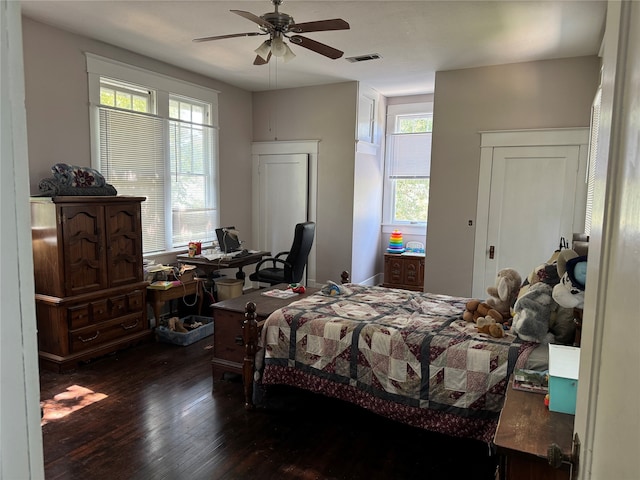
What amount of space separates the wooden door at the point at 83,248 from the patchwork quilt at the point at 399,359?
1.81 metres

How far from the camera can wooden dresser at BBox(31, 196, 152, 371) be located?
3543 mm

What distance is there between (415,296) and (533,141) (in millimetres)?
2457

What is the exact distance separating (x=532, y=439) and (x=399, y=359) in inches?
46.2

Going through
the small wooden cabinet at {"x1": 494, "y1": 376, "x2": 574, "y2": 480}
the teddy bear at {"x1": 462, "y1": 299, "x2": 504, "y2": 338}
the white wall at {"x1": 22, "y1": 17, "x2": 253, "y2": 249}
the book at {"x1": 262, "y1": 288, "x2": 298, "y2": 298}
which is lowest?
the book at {"x1": 262, "y1": 288, "x2": 298, "y2": 298}

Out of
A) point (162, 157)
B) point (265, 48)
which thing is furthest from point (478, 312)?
point (162, 157)

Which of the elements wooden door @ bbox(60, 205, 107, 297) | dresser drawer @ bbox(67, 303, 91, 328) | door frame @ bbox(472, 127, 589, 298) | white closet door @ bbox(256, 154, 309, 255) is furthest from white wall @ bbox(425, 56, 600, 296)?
dresser drawer @ bbox(67, 303, 91, 328)

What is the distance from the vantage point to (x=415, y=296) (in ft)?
11.5

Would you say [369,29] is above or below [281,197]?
above

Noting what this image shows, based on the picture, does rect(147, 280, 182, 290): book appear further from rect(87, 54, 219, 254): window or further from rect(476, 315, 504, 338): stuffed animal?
rect(476, 315, 504, 338): stuffed animal

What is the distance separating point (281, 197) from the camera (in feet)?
20.8

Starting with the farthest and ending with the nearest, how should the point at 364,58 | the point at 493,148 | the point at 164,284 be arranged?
the point at 493,148 → the point at 364,58 → the point at 164,284

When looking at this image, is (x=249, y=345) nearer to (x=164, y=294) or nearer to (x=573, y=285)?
(x=164, y=294)

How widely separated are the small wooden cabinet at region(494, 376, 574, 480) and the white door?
4.83 metres

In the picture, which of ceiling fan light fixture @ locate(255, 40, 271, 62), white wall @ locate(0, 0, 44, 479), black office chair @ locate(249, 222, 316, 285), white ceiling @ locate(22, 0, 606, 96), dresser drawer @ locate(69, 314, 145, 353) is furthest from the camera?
black office chair @ locate(249, 222, 316, 285)
